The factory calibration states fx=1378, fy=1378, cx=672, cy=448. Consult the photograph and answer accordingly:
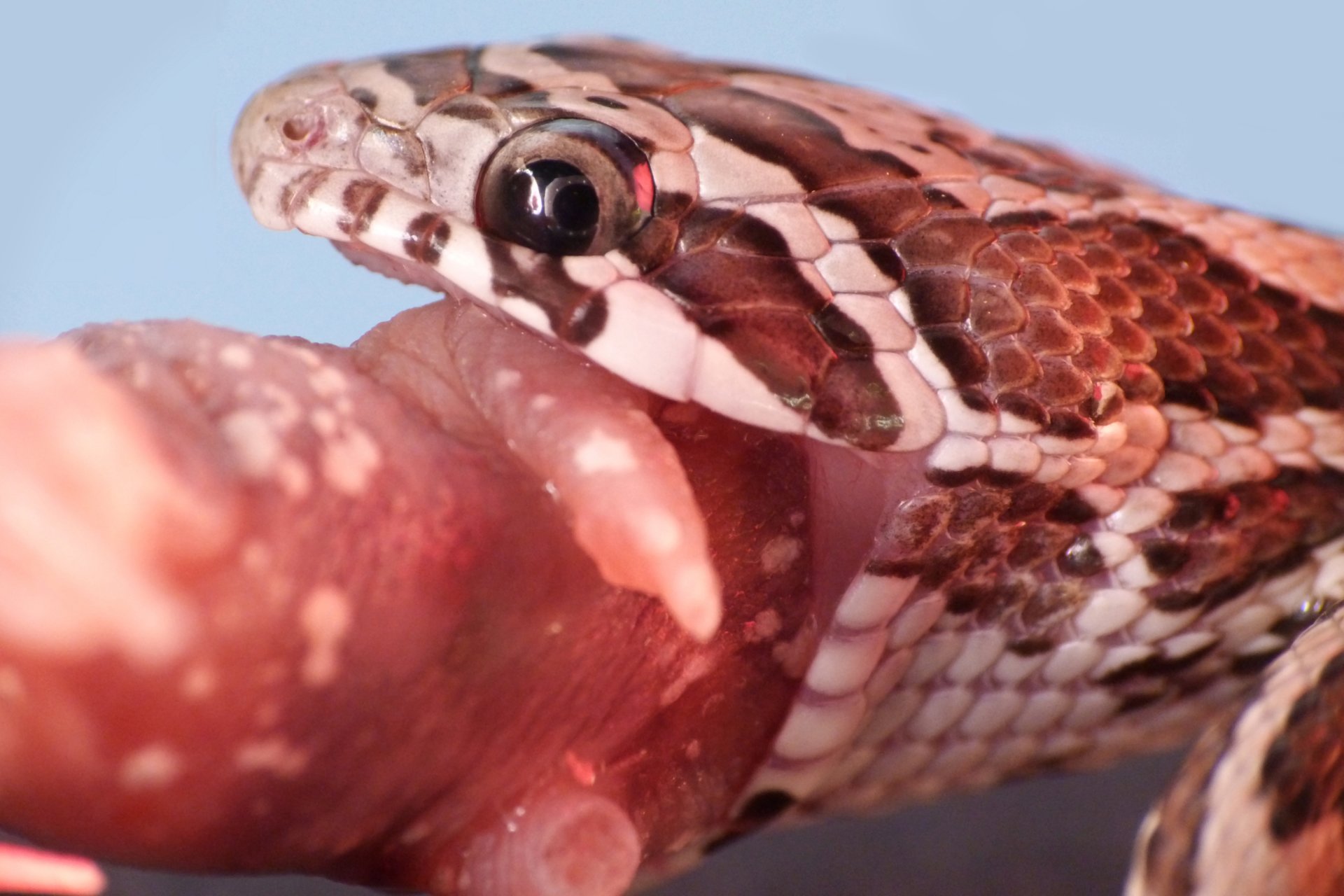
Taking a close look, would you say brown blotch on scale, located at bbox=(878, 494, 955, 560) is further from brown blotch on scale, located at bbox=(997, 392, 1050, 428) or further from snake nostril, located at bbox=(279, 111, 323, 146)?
snake nostril, located at bbox=(279, 111, 323, 146)

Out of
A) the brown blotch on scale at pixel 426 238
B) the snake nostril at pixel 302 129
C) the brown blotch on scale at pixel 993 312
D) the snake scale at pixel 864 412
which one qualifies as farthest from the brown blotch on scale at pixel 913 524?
the snake nostril at pixel 302 129

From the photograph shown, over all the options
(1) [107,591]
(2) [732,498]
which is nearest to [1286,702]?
(2) [732,498]

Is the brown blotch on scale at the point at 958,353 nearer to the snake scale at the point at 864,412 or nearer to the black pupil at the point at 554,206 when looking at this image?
the snake scale at the point at 864,412

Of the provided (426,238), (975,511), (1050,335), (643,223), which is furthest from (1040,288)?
(426,238)

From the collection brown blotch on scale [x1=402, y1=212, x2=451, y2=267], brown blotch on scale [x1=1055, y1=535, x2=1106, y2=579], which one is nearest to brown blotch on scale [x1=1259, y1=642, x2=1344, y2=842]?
brown blotch on scale [x1=1055, y1=535, x2=1106, y2=579]

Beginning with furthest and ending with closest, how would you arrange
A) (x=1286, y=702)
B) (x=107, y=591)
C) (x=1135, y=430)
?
1. (x=1135, y=430)
2. (x=1286, y=702)
3. (x=107, y=591)

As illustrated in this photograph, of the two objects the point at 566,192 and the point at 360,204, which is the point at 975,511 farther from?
the point at 360,204

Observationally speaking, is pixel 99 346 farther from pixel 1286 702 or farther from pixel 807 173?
pixel 1286 702
